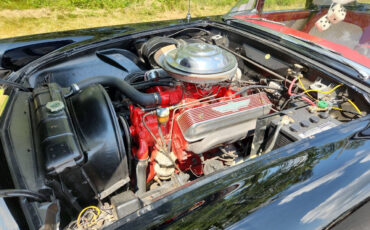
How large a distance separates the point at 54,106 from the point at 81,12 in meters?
7.18

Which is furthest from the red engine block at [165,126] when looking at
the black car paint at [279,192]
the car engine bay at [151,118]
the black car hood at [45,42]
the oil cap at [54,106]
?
the black car hood at [45,42]

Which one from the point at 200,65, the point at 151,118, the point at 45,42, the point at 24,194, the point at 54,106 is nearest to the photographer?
the point at 24,194

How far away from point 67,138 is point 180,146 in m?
0.64

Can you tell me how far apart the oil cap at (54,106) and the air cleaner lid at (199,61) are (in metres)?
0.59

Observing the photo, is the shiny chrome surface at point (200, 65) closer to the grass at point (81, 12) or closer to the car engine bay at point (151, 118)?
the car engine bay at point (151, 118)

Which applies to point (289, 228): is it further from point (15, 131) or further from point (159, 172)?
point (15, 131)

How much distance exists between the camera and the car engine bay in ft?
3.50

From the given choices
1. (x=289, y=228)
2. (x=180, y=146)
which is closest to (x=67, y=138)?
(x=180, y=146)

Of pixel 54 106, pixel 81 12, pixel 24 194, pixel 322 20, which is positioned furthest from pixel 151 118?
pixel 81 12

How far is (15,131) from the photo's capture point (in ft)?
3.29

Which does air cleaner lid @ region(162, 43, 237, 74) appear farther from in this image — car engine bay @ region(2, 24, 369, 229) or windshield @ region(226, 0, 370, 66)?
windshield @ region(226, 0, 370, 66)

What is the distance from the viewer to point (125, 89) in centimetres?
139

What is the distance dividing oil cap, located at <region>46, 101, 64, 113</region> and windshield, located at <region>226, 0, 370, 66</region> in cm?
168

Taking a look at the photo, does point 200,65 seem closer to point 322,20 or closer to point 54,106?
point 54,106
